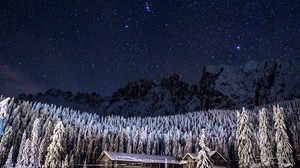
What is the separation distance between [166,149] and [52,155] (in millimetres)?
81605

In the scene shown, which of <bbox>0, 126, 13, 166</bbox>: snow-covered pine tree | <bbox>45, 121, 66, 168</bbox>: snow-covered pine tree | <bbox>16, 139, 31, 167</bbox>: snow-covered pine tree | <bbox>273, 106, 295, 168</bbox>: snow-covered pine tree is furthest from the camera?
<bbox>0, 126, 13, 166</bbox>: snow-covered pine tree

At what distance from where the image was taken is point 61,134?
48.9m

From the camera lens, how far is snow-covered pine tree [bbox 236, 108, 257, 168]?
55.5m

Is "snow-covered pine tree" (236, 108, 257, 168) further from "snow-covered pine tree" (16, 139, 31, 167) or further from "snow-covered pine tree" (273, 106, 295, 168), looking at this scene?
"snow-covered pine tree" (16, 139, 31, 167)

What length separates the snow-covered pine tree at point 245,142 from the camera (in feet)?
182

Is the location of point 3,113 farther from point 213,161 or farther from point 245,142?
point 245,142

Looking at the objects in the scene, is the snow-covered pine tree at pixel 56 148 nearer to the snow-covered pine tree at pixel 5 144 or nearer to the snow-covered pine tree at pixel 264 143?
the snow-covered pine tree at pixel 264 143

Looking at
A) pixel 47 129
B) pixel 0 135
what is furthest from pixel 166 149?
pixel 0 135

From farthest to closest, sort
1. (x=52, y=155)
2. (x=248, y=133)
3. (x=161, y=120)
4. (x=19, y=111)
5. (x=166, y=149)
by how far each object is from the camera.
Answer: (x=161, y=120) < (x=19, y=111) < (x=166, y=149) < (x=248, y=133) < (x=52, y=155)

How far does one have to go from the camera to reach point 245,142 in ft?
184

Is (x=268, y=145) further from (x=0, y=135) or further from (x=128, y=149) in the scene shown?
(x=0, y=135)

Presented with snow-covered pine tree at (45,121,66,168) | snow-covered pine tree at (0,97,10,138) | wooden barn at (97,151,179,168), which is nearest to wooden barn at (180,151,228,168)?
wooden barn at (97,151,179,168)

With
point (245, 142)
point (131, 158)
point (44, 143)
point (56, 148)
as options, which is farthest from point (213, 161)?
point (44, 143)

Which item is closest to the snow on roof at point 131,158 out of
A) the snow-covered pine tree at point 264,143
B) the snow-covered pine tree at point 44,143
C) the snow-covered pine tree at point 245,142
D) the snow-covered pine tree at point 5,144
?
the snow-covered pine tree at point 245,142
